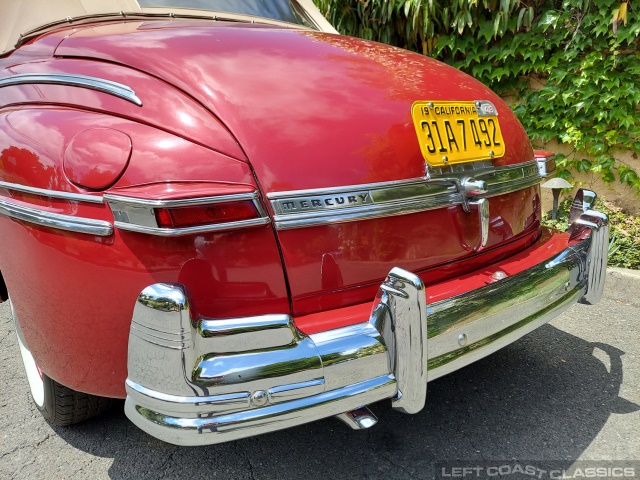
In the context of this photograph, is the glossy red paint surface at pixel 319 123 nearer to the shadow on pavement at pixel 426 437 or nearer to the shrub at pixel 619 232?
the shadow on pavement at pixel 426 437

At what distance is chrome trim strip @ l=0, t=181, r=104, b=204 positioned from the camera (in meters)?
1.44

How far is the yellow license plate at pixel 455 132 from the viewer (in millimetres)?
1764

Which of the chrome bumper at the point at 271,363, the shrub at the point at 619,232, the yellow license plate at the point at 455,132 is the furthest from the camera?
the shrub at the point at 619,232

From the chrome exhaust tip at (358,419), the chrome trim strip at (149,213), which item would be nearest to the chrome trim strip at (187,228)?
the chrome trim strip at (149,213)

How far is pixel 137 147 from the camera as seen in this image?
146 cm

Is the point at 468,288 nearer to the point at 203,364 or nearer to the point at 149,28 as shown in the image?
the point at 203,364

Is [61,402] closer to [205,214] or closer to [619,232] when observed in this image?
[205,214]

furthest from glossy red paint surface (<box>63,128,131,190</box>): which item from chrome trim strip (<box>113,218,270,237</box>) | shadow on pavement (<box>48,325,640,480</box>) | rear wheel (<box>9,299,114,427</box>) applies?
shadow on pavement (<box>48,325,640,480</box>)

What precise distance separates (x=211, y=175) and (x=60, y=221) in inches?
18.3

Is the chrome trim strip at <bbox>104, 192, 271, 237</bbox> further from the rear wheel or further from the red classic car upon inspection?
the rear wheel

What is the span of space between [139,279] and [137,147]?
1.22 feet

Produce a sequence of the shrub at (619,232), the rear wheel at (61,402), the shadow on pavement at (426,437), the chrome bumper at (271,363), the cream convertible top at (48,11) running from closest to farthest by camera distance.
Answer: the chrome bumper at (271,363) → the shadow on pavement at (426,437) → the rear wheel at (61,402) → the cream convertible top at (48,11) → the shrub at (619,232)

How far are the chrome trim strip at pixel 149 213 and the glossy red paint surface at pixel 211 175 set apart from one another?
2 centimetres

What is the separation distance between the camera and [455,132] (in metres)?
1.84
